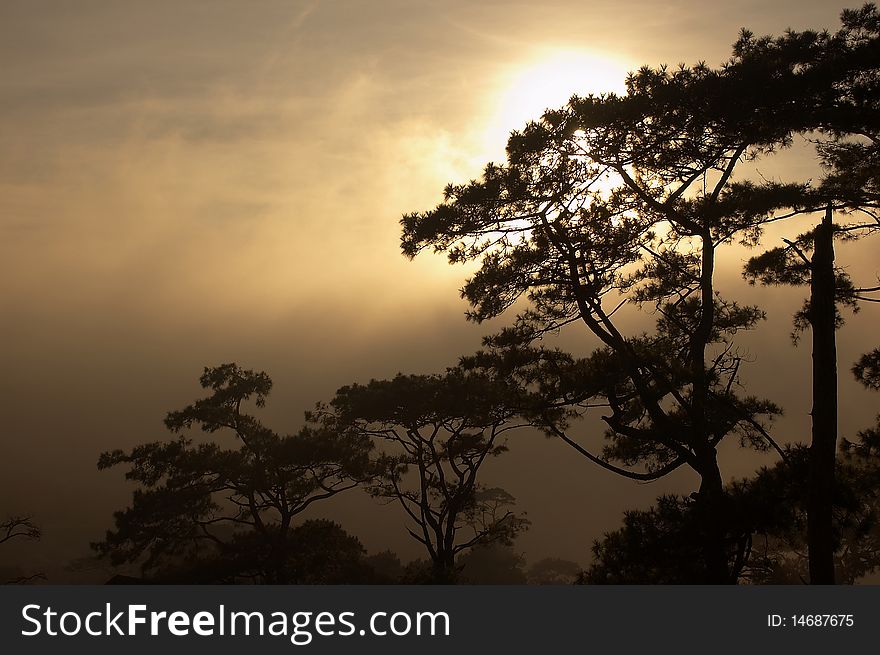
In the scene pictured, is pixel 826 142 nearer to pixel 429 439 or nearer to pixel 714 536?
pixel 714 536

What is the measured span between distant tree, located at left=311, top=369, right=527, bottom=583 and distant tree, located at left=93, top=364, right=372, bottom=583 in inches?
29.6

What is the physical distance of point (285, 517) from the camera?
83.4ft

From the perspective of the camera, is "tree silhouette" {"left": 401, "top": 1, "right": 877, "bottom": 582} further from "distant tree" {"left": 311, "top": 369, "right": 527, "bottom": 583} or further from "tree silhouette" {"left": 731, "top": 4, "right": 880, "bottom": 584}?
"distant tree" {"left": 311, "top": 369, "right": 527, "bottom": 583}

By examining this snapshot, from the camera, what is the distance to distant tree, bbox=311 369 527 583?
2366cm

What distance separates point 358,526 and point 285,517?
40623 millimetres

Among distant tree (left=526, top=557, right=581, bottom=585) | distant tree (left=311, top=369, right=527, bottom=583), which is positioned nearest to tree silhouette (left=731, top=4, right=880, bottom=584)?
distant tree (left=311, top=369, right=527, bottom=583)

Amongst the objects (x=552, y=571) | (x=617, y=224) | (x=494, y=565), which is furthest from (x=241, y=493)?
(x=552, y=571)

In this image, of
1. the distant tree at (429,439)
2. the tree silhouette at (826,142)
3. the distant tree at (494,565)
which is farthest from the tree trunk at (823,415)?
the distant tree at (494,565)

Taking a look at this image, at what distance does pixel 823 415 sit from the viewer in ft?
38.8

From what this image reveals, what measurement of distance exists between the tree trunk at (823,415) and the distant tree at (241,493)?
15654mm

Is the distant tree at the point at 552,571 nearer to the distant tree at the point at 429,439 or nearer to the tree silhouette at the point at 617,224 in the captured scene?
the distant tree at the point at 429,439

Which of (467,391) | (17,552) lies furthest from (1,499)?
(467,391)

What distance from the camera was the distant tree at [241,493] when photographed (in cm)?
2516

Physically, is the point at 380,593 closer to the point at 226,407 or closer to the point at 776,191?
the point at 776,191
